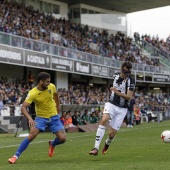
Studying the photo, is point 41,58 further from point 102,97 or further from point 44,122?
point 44,122

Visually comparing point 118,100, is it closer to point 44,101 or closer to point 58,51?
point 44,101

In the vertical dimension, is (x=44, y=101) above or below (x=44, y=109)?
above

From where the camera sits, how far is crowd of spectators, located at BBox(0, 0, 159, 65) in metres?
33.7

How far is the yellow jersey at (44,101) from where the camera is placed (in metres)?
10.3

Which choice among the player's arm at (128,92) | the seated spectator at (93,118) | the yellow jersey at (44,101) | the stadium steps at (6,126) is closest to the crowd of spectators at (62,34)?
the seated spectator at (93,118)

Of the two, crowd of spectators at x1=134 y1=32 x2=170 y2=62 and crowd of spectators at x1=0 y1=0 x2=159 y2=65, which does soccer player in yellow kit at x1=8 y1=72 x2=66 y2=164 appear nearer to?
crowd of spectators at x1=0 y1=0 x2=159 y2=65

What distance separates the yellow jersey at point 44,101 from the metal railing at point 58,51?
19.1m

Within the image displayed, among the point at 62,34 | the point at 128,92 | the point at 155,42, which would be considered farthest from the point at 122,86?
the point at 155,42

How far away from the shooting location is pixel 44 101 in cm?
1045

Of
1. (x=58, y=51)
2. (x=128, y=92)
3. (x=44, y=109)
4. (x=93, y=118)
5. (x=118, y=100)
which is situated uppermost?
(x=58, y=51)

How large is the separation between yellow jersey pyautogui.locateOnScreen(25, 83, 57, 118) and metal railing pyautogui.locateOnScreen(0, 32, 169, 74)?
62.8 ft

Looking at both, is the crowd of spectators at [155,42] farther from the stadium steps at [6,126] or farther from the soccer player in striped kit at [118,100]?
the soccer player in striped kit at [118,100]

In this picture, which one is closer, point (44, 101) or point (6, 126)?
point (44, 101)

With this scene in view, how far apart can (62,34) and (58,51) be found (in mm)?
6071
